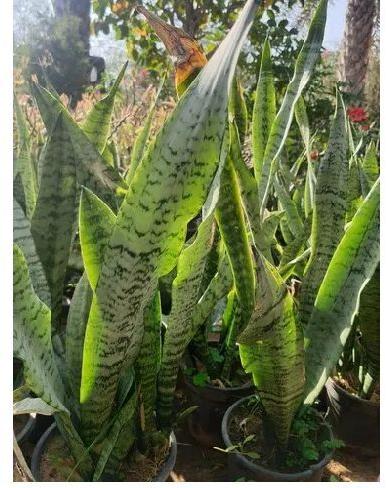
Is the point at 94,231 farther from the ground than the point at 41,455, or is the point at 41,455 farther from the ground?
the point at 94,231

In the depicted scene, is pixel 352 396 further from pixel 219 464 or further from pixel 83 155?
pixel 83 155

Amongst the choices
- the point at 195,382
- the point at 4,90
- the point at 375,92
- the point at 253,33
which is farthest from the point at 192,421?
the point at 375,92

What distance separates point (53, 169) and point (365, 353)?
2.23ft

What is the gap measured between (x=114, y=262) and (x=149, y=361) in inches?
9.9

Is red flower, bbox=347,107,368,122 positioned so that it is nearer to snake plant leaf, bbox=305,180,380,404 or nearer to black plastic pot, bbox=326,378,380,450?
black plastic pot, bbox=326,378,380,450

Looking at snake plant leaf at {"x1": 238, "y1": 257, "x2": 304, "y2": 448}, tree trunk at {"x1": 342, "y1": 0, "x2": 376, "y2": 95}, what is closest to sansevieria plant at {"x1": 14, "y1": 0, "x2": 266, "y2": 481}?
snake plant leaf at {"x1": 238, "y1": 257, "x2": 304, "y2": 448}

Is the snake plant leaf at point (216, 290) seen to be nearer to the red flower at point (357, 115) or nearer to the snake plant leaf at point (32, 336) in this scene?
the snake plant leaf at point (32, 336)

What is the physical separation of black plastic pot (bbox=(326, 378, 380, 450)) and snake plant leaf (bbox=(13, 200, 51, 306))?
67cm

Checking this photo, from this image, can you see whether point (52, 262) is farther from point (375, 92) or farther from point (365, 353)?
point (375, 92)

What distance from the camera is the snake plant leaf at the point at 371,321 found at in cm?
92

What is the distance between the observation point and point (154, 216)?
0.57 meters

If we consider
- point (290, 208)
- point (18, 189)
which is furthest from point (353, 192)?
point (18, 189)

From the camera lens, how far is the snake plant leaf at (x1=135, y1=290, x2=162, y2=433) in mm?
795

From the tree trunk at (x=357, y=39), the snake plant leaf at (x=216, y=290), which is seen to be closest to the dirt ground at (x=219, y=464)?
the snake plant leaf at (x=216, y=290)
